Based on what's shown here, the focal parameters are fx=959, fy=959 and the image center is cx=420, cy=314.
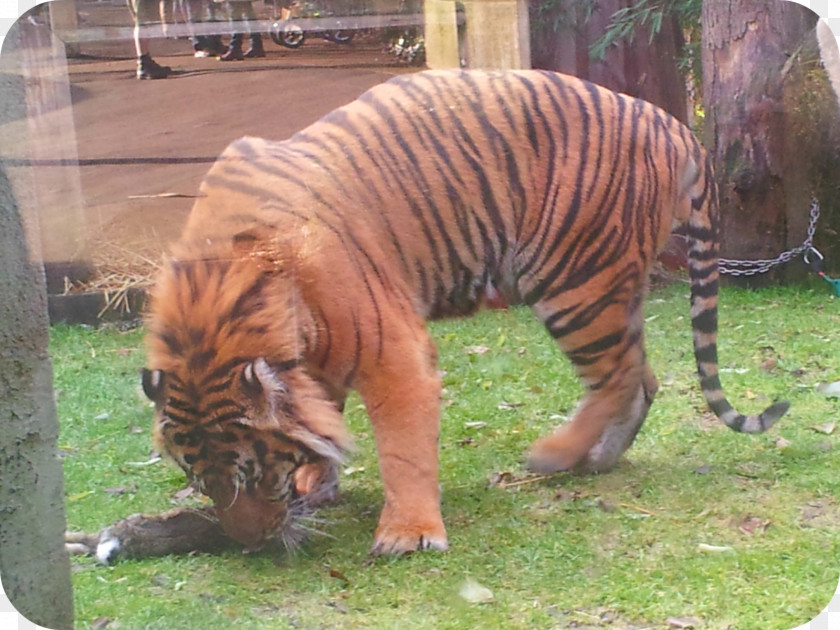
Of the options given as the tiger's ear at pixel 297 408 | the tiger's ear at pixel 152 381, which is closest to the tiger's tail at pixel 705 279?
the tiger's ear at pixel 297 408

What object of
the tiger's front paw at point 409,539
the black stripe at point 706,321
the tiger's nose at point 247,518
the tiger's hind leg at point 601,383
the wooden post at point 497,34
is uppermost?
the wooden post at point 497,34

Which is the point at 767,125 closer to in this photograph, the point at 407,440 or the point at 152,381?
the point at 407,440

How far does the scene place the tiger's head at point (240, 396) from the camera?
2.23m

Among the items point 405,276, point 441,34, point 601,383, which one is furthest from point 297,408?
point 441,34

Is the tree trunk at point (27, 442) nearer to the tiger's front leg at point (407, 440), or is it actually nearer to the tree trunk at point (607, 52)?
the tiger's front leg at point (407, 440)

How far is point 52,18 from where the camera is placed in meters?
2.25

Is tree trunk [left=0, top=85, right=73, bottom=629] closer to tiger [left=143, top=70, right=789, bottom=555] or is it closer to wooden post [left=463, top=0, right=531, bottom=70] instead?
tiger [left=143, top=70, right=789, bottom=555]

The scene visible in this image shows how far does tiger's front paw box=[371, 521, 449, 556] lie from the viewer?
94.3 inches

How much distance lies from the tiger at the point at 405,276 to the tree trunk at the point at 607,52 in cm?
4

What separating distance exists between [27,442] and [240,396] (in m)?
0.49

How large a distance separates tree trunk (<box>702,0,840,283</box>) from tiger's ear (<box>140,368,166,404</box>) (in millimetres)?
1467

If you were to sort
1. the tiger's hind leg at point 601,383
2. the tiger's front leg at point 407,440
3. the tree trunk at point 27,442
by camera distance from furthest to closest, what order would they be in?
the tiger's hind leg at point 601,383
the tiger's front leg at point 407,440
the tree trunk at point 27,442

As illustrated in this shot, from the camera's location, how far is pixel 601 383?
2.54 metres

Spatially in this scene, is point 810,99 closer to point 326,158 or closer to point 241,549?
point 326,158
